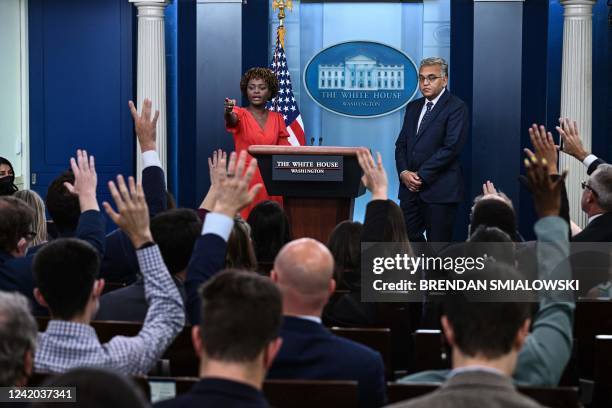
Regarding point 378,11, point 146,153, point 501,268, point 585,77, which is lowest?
point 501,268

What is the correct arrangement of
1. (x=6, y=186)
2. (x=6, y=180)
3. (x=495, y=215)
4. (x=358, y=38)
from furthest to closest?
(x=358, y=38) < (x=6, y=180) < (x=6, y=186) < (x=495, y=215)

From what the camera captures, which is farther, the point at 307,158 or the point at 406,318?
the point at 307,158

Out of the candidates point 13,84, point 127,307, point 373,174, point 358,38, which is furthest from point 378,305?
point 13,84

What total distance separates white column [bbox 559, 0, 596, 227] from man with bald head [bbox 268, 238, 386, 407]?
612 centimetres

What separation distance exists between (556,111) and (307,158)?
3.26 m

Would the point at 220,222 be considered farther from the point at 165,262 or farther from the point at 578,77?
the point at 578,77

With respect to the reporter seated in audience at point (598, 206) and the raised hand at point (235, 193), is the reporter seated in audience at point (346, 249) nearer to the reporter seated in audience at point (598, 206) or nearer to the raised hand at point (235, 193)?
the raised hand at point (235, 193)

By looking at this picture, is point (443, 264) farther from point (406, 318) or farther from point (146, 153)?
point (146, 153)

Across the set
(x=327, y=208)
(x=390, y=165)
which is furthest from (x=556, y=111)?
(x=327, y=208)

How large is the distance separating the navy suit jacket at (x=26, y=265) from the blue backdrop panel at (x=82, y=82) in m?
5.59

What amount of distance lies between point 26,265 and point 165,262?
19.1 inches

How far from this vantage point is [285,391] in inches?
89.6

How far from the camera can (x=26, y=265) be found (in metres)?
3.36

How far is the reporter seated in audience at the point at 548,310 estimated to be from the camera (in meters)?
2.41
